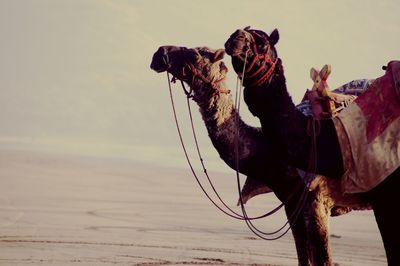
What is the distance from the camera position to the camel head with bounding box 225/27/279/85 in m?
5.20

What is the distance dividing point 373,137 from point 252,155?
180 centimetres

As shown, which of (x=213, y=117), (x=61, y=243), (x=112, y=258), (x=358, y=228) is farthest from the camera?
(x=358, y=228)

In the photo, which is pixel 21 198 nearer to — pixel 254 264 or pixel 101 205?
pixel 101 205

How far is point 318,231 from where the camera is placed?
6.74 m

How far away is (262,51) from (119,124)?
6897 cm

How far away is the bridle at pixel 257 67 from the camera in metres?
5.27

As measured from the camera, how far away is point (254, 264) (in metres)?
11.2

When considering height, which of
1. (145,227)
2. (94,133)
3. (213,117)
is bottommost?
(94,133)

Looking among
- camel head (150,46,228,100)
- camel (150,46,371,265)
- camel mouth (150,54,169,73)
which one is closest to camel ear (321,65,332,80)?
camel (150,46,371,265)

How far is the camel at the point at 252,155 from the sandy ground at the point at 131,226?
4.15m

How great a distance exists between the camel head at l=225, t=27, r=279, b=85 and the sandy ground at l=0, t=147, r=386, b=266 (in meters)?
5.93

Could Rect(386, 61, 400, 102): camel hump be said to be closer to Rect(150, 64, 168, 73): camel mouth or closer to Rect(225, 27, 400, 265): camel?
Rect(225, 27, 400, 265): camel

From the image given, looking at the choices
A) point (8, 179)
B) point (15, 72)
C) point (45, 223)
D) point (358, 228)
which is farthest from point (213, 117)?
point (15, 72)

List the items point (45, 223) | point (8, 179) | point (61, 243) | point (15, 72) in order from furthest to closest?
point (15, 72)
point (8, 179)
point (45, 223)
point (61, 243)
